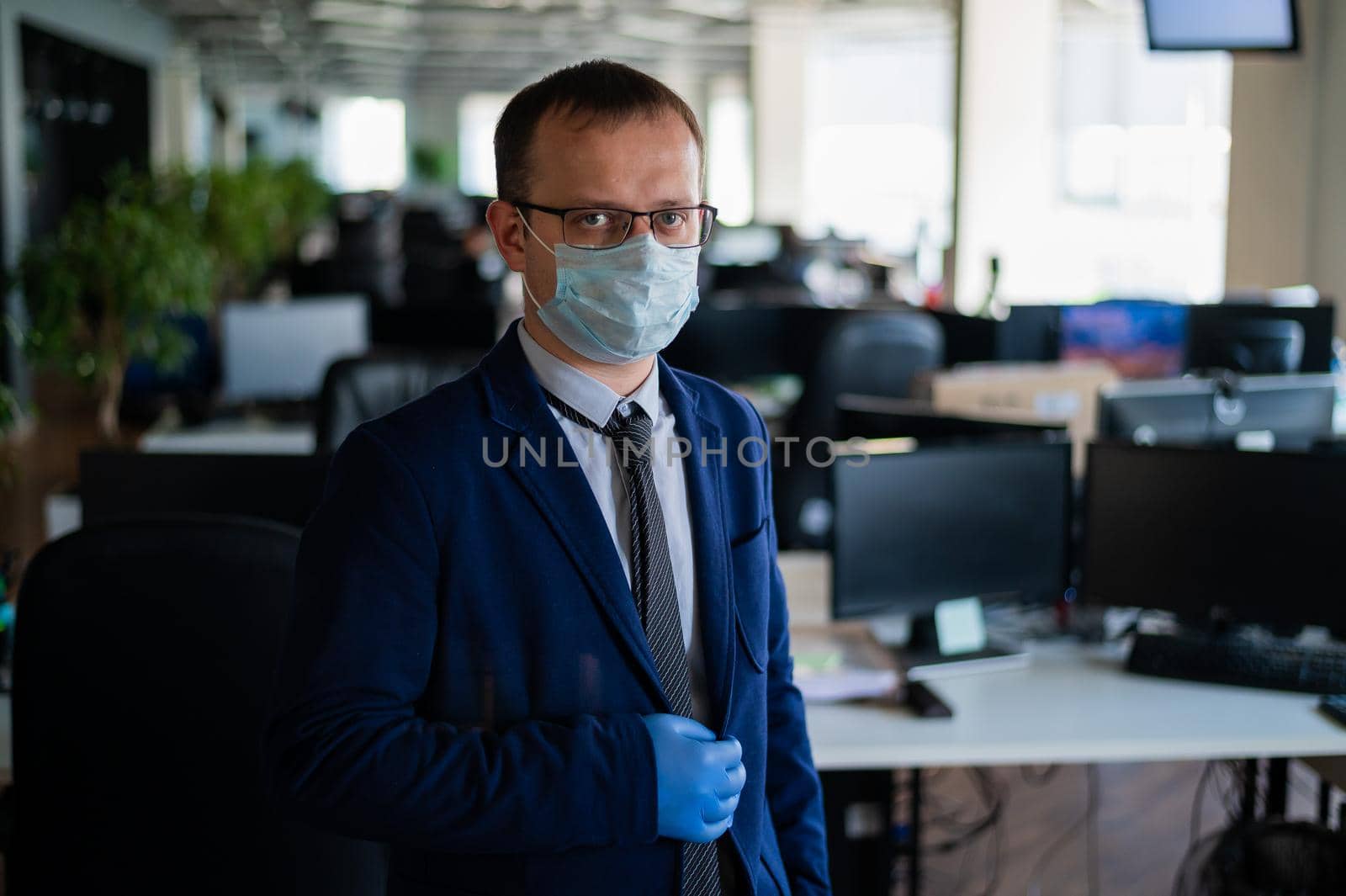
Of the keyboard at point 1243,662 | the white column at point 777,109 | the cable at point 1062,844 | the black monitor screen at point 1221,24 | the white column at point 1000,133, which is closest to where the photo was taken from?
the keyboard at point 1243,662

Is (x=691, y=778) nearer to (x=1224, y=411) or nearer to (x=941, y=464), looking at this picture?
(x=941, y=464)

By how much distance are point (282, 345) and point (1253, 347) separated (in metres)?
3.43

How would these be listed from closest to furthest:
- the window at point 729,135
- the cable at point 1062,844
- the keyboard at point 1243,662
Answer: the keyboard at point 1243,662 → the cable at point 1062,844 → the window at point 729,135

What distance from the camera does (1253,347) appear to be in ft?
11.7

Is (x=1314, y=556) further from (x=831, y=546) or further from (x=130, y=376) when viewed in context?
(x=130, y=376)

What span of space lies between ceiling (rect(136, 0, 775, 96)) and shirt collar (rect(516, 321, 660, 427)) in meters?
12.5

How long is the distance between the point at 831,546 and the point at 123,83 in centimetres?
1407

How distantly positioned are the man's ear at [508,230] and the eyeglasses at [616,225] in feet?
0.05

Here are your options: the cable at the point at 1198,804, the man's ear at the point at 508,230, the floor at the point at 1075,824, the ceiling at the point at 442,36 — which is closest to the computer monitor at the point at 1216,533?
the floor at the point at 1075,824

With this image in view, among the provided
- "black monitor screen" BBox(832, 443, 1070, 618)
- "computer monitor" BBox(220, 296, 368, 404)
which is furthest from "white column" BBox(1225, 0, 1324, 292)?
"computer monitor" BBox(220, 296, 368, 404)

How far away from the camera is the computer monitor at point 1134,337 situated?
12.9ft

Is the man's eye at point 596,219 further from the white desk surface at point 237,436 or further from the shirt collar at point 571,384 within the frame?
the white desk surface at point 237,436

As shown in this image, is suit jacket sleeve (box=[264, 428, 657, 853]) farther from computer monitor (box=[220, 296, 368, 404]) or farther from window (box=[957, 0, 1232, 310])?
window (box=[957, 0, 1232, 310])

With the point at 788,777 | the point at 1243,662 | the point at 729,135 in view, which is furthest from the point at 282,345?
the point at 729,135
